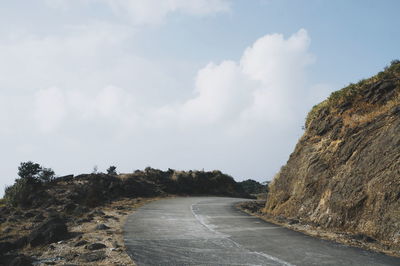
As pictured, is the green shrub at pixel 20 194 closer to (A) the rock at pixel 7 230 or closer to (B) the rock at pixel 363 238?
(A) the rock at pixel 7 230

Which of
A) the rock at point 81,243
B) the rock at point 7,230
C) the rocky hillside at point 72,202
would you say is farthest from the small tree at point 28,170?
the rock at point 81,243

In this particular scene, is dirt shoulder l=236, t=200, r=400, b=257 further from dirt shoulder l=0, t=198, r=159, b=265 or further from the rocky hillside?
the rocky hillside

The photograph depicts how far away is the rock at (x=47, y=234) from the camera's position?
11.1 metres

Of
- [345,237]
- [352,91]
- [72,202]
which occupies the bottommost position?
[345,237]

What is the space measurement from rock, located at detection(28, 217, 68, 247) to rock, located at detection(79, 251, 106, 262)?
3.21 metres

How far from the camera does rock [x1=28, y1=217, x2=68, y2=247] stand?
36.3 feet

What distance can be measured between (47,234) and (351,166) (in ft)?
38.6

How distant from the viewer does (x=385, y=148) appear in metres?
12.0

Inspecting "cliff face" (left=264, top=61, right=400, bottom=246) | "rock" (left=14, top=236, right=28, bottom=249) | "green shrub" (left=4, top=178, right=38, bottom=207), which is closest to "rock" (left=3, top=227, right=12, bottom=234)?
"rock" (left=14, top=236, right=28, bottom=249)

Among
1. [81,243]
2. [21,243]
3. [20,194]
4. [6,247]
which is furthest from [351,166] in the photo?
[20,194]

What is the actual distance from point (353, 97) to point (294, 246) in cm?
1072

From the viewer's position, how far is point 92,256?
27.7 ft

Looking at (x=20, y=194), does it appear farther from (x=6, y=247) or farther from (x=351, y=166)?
(x=351, y=166)

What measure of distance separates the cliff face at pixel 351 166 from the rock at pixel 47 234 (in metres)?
9.82
